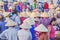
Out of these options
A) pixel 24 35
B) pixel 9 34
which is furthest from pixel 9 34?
pixel 24 35

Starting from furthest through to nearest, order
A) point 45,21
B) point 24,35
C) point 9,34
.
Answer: point 45,21
point 9,34
point 24,35

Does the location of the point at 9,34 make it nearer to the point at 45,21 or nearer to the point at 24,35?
the point at 24,35

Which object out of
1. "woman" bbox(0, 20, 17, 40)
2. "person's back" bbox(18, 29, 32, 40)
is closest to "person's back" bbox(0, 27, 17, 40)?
"woman" bbox(0, 20, 17, 40)

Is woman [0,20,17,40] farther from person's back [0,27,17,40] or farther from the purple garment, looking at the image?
the purple garment

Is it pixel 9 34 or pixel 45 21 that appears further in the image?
pixel 45 21

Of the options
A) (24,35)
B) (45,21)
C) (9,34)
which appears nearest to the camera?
(24,35)

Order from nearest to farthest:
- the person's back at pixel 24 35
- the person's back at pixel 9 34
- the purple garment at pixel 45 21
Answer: the person's back at pixel 24 35 → the person's back at pixel 9 34 → the purple garment at pixel 45 21

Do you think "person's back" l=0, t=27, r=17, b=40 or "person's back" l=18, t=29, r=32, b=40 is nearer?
"person's back" l=18, t=29, r=32, b=40

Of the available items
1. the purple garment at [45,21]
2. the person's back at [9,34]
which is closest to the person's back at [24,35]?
the person's back at [9,34]

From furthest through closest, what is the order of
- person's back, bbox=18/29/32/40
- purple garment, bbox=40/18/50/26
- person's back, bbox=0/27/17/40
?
1. purple garment, bbox=40/18/50/26
2. person's back, bbox=0/27/17/40
3. person's back, bbox=18/29/32/40

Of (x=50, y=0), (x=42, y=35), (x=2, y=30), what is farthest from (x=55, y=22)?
(x=50, y=0)

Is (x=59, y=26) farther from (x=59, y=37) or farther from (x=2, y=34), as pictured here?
(x=2, y=34)

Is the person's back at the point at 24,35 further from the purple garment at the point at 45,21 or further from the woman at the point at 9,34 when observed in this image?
the purple garment at the point at 45,21

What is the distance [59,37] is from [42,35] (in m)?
1.99
